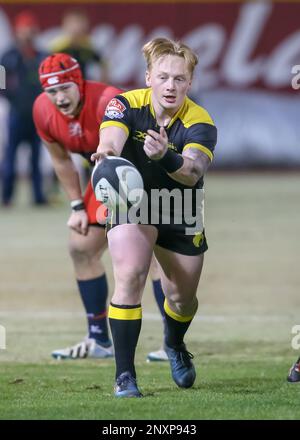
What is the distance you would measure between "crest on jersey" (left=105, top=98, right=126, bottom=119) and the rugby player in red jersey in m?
1.67

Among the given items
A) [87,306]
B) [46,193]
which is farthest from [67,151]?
[46,193]

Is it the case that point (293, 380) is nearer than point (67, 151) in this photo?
Yes

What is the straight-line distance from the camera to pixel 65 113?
29.0ft

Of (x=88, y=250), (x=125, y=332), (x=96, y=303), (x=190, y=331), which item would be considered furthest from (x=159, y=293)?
(x=125, y=332)

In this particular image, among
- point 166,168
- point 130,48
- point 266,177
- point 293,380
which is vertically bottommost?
point 266,177

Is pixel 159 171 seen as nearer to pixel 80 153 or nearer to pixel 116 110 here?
pixel 116 110

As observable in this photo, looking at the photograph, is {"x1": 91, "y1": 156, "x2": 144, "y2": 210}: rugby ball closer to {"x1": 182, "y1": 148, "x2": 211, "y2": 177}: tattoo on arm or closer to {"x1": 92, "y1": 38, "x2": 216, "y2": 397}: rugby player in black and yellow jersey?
{"x1": 92, "y1": 38, "x2": 216, "y2": 397}: rugby player in black and yellow jersey

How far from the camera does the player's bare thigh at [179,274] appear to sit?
284 inches

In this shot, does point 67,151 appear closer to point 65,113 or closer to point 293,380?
point 65,113

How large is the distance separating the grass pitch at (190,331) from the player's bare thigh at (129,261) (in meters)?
0.60

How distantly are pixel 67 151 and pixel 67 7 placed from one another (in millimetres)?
15758

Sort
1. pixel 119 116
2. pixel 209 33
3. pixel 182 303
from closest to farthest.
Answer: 1. pixel 119 116
2. pixel 182 303
3. pixel 209 33

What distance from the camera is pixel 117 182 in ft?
21.4

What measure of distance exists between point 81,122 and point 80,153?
0.32 metres
